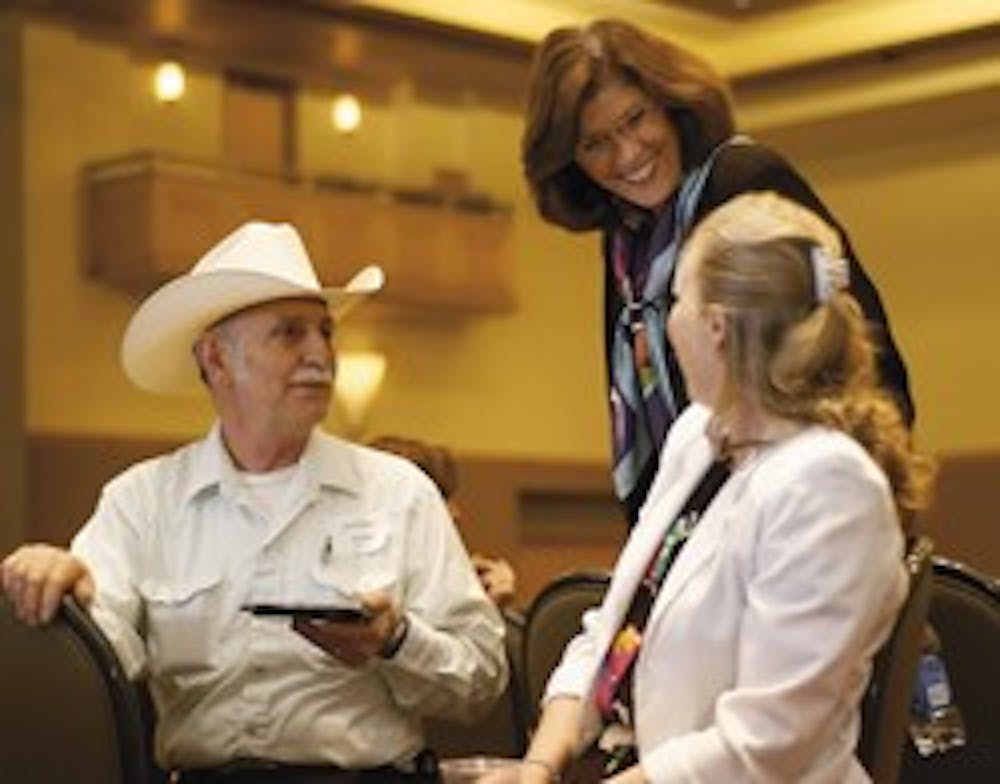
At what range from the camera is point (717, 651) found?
6.44ft

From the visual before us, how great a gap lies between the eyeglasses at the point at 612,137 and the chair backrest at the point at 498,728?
85cm

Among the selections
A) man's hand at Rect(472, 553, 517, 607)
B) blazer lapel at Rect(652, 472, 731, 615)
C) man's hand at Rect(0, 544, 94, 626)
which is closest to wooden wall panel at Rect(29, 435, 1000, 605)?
man's hand at Rect(472, 553, 517, 607)

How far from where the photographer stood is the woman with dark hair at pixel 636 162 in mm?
2633

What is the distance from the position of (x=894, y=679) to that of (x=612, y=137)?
918mm

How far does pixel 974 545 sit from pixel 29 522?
15.6 ft

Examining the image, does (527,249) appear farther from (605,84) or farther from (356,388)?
(605,84)

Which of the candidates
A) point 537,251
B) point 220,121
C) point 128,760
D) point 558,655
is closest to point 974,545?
point 537,251

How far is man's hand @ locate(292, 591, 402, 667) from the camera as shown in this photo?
2549 mm

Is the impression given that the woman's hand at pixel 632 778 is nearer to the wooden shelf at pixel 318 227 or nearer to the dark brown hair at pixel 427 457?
the dark brown hair at pixel 427 457

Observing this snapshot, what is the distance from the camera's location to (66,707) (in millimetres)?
2576

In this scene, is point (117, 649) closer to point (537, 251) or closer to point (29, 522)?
point (29, 522)

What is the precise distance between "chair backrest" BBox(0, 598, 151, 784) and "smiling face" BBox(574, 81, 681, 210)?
0.98m

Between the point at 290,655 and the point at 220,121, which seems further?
the point at 220,121

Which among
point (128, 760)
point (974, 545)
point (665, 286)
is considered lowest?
point (974, 545)
